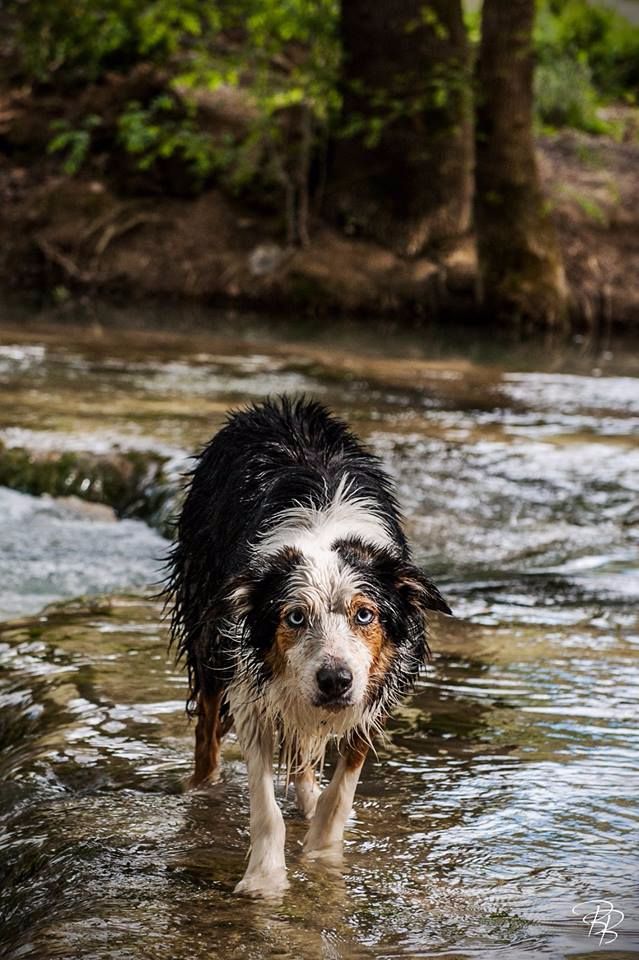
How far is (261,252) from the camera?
20.6m

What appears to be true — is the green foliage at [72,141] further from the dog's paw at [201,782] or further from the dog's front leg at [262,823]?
the dog's front leg at [262,823]

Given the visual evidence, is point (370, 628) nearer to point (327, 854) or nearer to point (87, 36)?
point (327, 854)

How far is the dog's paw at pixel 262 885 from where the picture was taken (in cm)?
423

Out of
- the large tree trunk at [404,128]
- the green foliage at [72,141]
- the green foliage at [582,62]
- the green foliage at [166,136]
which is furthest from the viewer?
the green foliage at [582,62]

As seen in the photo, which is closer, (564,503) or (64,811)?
(64,811)

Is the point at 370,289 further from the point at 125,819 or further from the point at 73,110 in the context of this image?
the point at 125,819

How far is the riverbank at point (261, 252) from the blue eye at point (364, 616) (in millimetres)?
14951

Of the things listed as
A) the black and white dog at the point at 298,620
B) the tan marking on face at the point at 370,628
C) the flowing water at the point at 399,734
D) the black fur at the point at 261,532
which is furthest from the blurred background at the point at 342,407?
the tan marking on face at the point at 370,628

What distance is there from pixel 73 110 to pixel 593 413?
46.2ft

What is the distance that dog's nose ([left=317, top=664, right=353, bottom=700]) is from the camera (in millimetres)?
4047

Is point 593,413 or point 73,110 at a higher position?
point 73,110

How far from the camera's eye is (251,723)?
4539mm

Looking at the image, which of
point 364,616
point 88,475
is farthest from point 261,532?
point 88,475

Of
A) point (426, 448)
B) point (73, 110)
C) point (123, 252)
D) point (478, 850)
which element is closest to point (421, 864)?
point (478, 850)
